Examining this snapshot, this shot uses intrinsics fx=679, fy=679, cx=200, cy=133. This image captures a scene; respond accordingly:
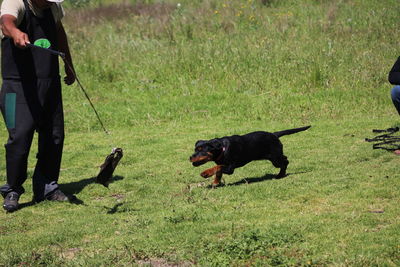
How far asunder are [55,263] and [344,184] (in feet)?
10.0

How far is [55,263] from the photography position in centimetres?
474

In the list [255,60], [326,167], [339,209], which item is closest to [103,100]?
[255,60]

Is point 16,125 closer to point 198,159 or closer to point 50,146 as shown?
point 50,146

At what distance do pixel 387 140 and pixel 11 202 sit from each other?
4.92m

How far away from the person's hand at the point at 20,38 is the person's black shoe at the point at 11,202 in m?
1.63

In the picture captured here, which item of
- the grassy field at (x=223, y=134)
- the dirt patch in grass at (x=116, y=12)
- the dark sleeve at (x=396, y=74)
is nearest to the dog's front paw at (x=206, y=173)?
the grassy field at (x=223, y=134)

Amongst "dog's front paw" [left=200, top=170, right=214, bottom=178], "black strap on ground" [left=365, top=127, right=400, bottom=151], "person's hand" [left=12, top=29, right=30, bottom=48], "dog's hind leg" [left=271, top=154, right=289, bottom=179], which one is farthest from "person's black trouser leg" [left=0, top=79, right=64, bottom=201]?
"black strap on ground" [left=365, top=127, right=400, bottom=151]

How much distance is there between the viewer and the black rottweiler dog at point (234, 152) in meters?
6.78

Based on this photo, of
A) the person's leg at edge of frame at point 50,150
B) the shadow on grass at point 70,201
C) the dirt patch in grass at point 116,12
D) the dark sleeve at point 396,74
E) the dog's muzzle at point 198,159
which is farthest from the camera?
the dirt patch in grass at point 116,12

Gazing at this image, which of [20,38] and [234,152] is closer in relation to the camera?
[20,38]

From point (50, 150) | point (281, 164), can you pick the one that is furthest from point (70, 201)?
point (281, 164)

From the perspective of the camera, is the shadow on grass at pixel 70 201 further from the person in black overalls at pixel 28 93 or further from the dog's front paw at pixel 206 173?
the dog's front paw at pixel 206 173

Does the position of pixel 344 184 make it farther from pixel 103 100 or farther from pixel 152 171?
pixel 103 100

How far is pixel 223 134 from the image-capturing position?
34.4 feet
